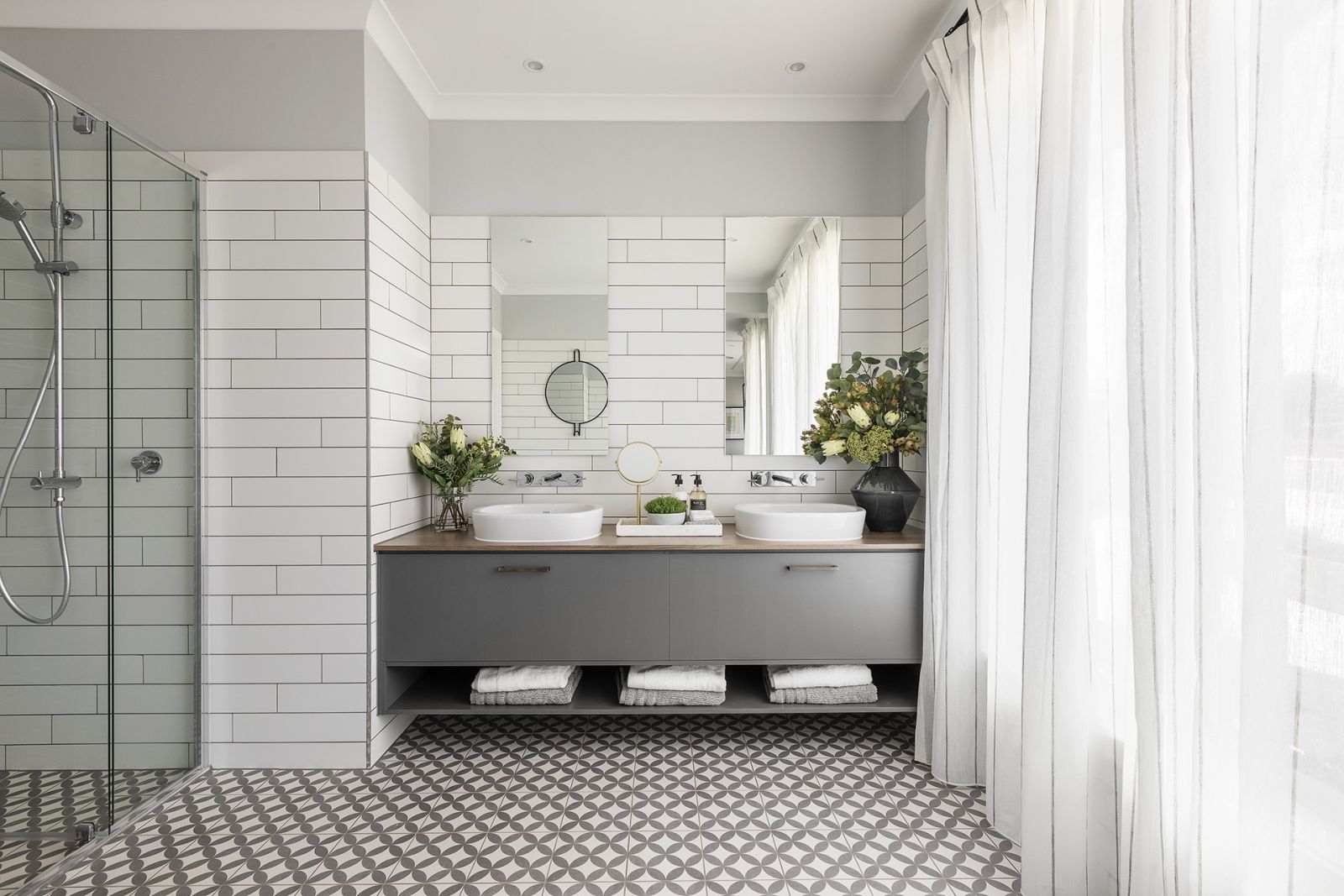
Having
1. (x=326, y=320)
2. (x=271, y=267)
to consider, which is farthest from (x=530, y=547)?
(x=271, y=267)

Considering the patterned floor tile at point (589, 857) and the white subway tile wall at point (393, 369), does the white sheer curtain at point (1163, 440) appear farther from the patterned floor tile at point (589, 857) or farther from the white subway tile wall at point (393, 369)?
the white subway tile wall at point (393, 369)

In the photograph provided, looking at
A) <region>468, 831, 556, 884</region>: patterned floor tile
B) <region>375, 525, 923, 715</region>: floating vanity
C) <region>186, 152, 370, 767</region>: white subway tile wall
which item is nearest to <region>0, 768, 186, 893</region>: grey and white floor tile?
<region>186, 152, 370, 767</region>: white subway tile wall

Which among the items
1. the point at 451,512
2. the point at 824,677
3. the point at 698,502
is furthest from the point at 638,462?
the point at 824,677

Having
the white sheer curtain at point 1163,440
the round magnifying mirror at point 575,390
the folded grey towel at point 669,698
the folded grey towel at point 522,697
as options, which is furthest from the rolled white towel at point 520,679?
the white sheer curtain at point 1163,440

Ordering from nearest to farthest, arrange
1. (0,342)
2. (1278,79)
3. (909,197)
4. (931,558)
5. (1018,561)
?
(1278,79) < (0,342) < (1018,561) < (931,558) < (909,197)

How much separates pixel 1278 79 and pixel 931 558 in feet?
5.13

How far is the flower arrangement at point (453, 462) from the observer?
2.62m

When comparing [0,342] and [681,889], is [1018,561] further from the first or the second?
[0,342]

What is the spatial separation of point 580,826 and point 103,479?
1.72 metres

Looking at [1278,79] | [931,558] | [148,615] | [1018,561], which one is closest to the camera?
[1278,79]

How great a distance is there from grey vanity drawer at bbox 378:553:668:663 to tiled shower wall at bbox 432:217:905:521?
0.62m

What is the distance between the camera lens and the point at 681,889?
5.47 ft

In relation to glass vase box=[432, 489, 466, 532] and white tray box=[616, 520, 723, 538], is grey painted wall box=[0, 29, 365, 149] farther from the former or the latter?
white tray box=[616, 520, 723, 538]

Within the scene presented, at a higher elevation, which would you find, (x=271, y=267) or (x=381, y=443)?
(x=271, y=267)
